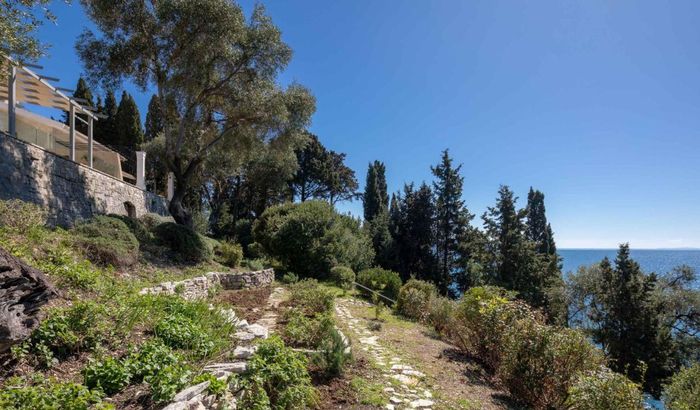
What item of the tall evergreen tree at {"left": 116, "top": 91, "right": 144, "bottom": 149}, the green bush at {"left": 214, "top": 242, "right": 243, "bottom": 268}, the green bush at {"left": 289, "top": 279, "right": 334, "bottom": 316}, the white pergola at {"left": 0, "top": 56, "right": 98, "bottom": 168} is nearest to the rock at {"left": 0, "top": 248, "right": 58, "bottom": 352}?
the green bush at {"left": 289, "top": 279, "right": 334, "bottom": 316}

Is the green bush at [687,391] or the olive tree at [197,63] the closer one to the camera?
the green bush at [687,391]

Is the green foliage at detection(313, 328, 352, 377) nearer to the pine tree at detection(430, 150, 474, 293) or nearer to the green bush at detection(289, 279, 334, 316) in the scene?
the green bush at detection(289, 279, 334, 316)

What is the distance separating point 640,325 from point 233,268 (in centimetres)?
2098

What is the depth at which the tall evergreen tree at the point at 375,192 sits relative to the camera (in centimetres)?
3472

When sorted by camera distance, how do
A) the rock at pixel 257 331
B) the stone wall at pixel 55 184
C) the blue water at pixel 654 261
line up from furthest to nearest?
1. the blue water at pixel 654 261
2. the stone wall at pixel 55 184
3. the rock at pixel 257 331

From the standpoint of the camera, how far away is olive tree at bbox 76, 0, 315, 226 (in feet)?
37.4

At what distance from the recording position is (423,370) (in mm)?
5402

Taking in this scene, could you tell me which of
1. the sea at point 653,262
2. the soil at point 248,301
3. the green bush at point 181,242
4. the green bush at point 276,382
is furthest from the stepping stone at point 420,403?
the green bush at point 181,242

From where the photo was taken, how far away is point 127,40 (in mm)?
11977

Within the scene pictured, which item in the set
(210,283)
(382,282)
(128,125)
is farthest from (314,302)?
(128,125)

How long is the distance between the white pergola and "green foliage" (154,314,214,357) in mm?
6053

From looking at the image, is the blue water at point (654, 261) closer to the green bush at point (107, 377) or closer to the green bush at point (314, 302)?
the green bush at point (314, 302)

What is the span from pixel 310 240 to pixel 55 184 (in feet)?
29.9

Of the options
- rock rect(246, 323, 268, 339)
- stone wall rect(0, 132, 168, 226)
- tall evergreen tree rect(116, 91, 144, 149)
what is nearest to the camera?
rock rect(246, 323, 268, 339)
